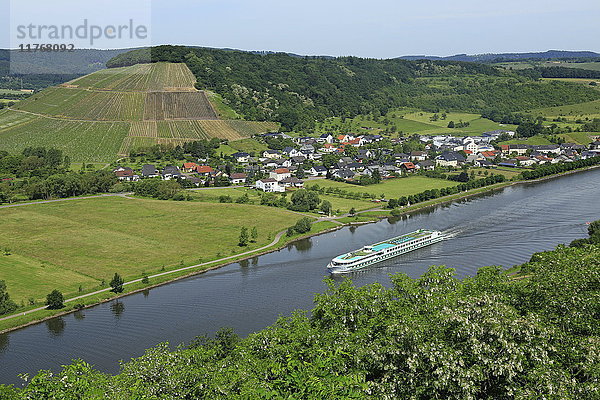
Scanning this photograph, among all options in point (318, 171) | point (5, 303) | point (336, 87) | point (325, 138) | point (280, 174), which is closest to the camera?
point (5, 303)

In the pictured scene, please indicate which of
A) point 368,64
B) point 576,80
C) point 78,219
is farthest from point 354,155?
point 576,80

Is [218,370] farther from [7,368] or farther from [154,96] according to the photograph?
[154,96]

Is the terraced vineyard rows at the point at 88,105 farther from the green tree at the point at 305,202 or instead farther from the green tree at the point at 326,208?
the green tree at the point at 326,208

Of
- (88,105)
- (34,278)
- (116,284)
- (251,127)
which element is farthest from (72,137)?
(116,284)

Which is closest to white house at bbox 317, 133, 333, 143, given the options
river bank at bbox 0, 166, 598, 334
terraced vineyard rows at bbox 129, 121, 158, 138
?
terraced vineyard rows at bbox 129, 121, 158, 138

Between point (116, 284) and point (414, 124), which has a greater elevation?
point (414, 124)

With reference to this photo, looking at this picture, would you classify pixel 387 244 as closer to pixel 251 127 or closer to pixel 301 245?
pixel 301 245
